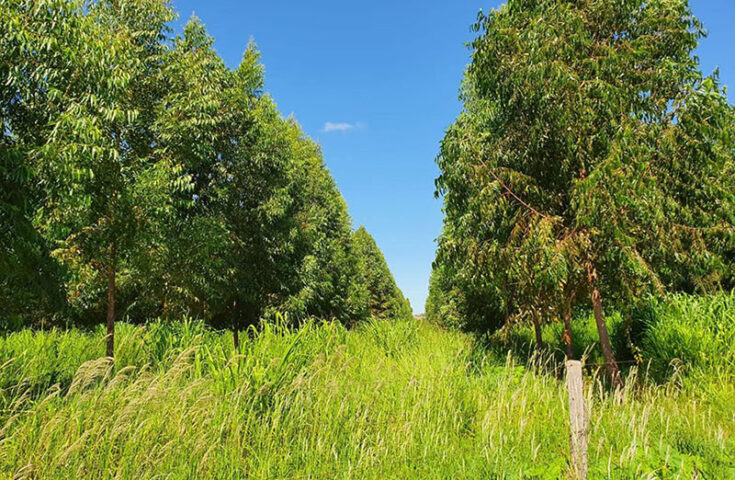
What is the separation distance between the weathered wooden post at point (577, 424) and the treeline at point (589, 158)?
8.48 feet

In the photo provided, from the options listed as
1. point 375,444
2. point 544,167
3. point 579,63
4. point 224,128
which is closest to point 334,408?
point 375,444

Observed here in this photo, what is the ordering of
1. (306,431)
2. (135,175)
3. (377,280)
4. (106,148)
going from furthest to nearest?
(377,280)
(135,175)
(106,148)
(306,431)

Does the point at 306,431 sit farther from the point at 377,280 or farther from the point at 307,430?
the point at 377,280

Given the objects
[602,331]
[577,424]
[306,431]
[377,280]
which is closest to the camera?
[577,424]

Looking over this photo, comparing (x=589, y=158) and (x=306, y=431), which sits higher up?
(x=589, y=158)

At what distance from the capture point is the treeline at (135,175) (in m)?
5.10

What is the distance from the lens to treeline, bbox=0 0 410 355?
5102mm

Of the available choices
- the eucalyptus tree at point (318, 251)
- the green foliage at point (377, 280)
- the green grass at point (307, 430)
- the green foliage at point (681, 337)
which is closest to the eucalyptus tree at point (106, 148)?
the green grass at point (307, 430)

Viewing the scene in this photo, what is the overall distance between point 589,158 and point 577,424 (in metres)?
4.45

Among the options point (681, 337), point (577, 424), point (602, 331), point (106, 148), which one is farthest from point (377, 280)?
point (577, 424)

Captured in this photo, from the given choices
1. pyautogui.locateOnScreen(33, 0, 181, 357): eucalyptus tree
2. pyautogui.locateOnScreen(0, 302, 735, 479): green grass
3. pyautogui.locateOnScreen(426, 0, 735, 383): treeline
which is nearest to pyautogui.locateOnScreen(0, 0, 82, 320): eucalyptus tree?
pyautogui.locateOnScreen(33, 0, 181, 357): eucalyptus tree

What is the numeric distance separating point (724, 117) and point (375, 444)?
7.05 metres

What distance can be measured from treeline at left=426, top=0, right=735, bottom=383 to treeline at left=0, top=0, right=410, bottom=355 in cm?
527

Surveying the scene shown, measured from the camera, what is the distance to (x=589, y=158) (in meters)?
6.06
